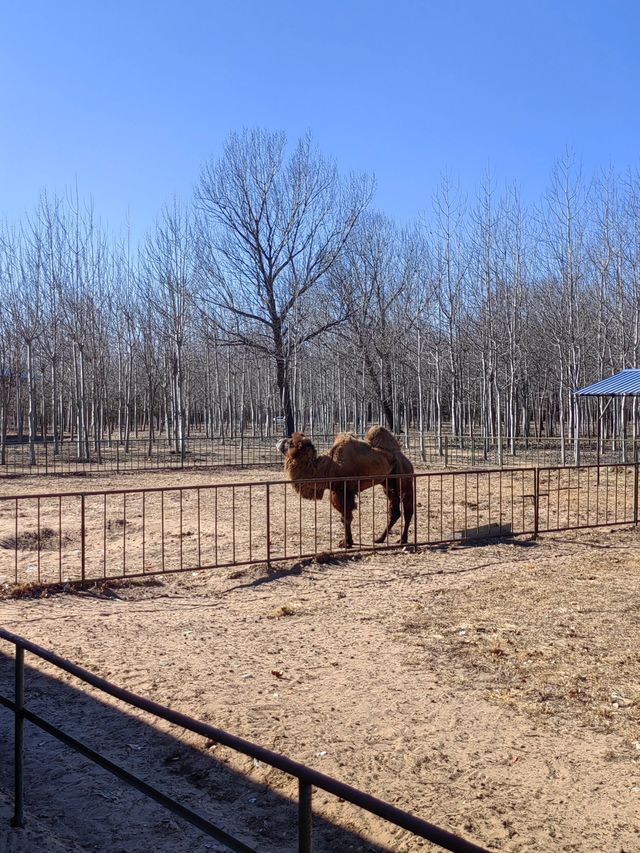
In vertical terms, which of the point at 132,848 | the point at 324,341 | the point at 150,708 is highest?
the point at 324,341

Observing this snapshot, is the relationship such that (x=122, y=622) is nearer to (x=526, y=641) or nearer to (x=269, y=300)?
(x=526, y=641)

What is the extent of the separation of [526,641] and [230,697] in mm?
2677

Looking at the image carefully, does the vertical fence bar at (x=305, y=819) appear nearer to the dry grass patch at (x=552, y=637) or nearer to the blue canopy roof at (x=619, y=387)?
the dry grass patch at (x=552, y=637)

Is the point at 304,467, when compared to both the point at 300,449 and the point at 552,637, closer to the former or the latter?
the point at 300,449

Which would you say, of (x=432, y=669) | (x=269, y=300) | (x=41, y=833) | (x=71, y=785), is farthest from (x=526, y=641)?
(x=269, y=300)

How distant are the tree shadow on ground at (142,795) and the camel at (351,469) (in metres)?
6.08

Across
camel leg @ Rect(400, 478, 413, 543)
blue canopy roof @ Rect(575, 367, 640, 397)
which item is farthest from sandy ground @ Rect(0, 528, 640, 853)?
blue canopy roof @ Rect(575, 367, 640, 397)

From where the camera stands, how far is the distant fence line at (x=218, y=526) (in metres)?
9.67

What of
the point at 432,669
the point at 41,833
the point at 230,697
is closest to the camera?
the point at 41,833

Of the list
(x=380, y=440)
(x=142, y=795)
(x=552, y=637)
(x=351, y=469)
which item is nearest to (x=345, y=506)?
(x=351, y=469)

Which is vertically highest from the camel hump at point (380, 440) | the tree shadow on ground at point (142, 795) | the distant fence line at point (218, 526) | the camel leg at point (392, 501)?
the camel hump at point (380, 440)

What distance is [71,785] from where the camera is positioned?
14.2 ft

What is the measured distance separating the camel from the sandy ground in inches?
77.8

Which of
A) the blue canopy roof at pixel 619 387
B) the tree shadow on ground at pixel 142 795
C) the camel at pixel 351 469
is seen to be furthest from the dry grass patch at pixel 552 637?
the blue canopy roof at pixel 619 387
